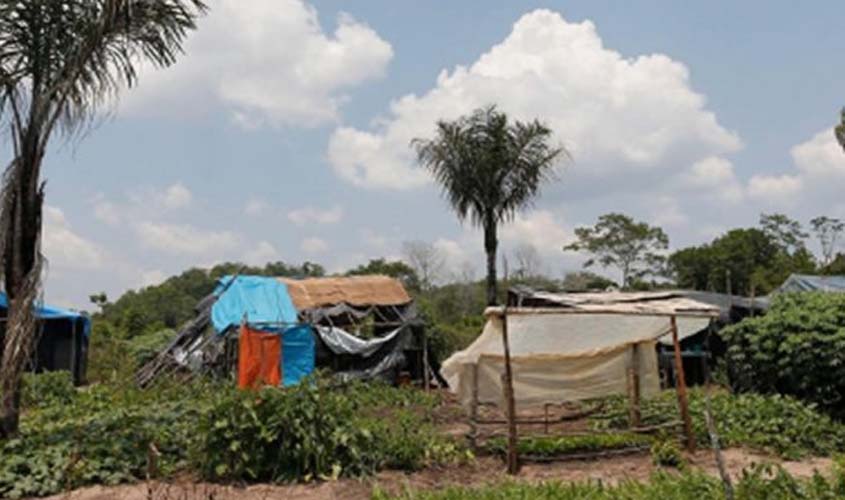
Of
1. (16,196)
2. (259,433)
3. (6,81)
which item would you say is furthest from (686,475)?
(6,81)

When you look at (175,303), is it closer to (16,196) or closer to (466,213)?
(466,213)

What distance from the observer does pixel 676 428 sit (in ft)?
31.8

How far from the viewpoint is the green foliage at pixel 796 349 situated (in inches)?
431

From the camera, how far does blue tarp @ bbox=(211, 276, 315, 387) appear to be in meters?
16.0

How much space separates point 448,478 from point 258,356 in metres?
8.41

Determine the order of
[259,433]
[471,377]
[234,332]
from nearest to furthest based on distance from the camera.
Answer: [259,433] < [471,377] < [234,332]

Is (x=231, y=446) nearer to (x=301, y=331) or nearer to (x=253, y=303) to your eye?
(x=301, y=331)

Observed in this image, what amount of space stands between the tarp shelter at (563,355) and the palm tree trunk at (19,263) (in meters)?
4.79

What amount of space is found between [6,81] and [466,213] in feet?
→ 39.3

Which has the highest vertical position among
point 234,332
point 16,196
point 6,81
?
point 6,81

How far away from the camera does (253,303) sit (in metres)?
17.7

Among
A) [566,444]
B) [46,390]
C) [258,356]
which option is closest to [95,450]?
[566,444]

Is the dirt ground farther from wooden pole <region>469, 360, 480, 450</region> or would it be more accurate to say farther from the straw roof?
the straw roof

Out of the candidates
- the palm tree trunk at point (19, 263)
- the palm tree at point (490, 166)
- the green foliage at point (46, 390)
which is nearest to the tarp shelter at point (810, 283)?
the palm tree at point (490, 166)
